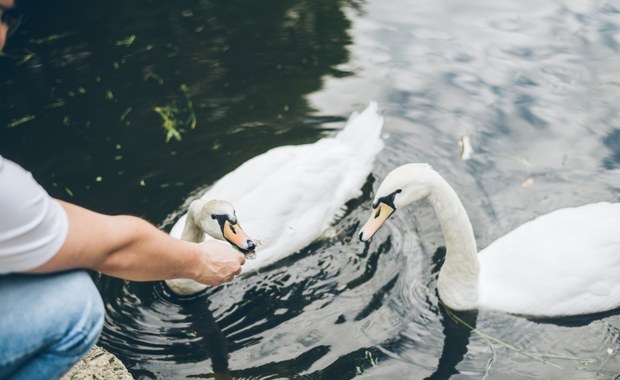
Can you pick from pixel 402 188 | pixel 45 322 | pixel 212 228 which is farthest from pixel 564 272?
pixel 45 322

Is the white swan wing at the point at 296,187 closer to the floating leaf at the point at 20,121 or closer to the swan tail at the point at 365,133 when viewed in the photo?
the swan tail at the point at 365,133

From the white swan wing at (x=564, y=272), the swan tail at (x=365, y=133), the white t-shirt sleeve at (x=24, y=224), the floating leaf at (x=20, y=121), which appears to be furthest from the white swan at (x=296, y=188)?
the floating leaf at (x=20, y=121)

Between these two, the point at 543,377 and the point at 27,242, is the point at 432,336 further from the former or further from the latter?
the point at 27,242

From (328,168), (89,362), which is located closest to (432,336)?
(328,168)

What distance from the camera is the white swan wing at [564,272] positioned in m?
4.23

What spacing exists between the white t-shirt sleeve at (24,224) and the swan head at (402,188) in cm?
189

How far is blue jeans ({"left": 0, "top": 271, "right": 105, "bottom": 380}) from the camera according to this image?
270cm

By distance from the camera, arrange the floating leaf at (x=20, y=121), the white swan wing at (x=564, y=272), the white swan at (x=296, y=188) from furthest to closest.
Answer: the floating leaf at (x=20, y=121) < the white swan at (x=296, y=188) < the white swan wing at (x=564, y=272)

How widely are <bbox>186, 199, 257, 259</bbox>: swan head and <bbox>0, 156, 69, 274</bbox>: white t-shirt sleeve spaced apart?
164 centimetres

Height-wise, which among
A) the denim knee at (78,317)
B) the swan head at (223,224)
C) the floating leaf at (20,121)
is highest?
the denim knee at (78,317)

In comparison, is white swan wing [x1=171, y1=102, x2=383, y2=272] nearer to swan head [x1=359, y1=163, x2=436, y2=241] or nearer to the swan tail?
the swan tail

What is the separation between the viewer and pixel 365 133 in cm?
564

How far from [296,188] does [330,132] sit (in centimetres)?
118

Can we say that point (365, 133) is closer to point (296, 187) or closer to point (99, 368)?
point (296, 187)
